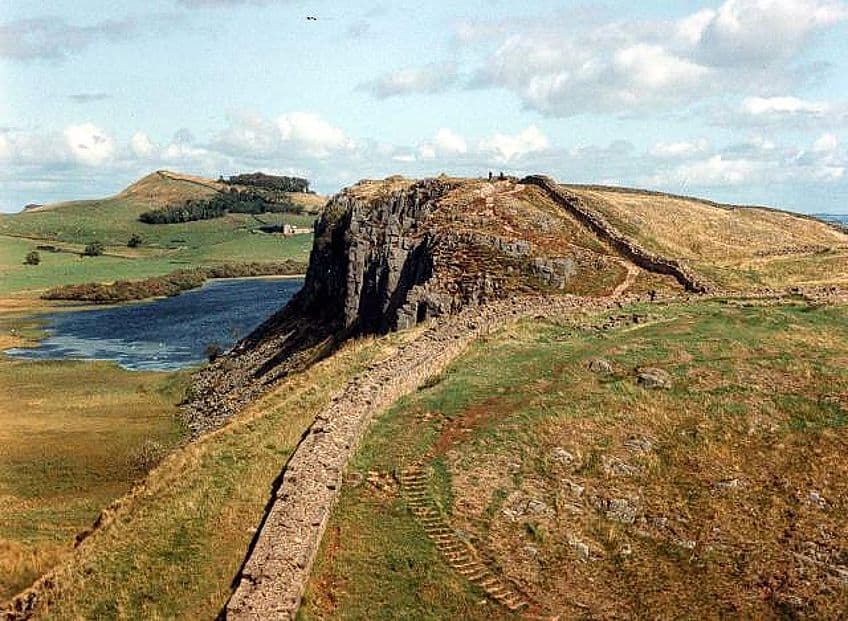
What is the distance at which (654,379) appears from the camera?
29516 millimetres

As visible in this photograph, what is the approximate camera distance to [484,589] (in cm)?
1875

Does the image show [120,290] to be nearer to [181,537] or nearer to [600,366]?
[600,366]

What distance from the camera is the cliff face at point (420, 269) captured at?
53250mm

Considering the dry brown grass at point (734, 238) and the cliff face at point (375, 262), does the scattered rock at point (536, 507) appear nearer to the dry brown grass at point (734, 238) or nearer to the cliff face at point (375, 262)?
the cliff face at point (375, 262)

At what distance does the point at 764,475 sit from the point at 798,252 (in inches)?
2149

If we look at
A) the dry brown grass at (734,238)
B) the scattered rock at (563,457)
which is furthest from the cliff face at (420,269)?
the scattered rock at (563,457)

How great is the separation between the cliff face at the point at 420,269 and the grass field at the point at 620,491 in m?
20.1

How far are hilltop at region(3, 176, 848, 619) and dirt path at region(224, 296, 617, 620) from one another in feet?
0.27

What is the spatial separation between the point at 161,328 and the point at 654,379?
11132 cm

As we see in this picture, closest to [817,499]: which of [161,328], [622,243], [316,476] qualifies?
[316,476]

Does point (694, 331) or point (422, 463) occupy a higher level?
point (694, 331)

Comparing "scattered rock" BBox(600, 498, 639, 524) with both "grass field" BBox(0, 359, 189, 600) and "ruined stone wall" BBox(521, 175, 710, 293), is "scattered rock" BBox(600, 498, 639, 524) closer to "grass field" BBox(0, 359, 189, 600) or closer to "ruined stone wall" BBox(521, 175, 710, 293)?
"grass field" BBox(0, 359, 189, 600)

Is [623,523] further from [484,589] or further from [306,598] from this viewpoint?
[306,598]

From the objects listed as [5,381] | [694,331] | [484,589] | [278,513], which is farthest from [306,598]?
[5,381]
